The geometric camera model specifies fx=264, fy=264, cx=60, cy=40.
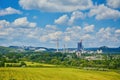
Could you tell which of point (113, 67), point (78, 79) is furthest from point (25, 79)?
point (113, 67)

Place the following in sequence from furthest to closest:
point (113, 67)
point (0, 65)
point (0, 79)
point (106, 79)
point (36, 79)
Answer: point (113, 67) < point (0, 65) < point (106, 79) < point (36, 79) < point (0, 79)

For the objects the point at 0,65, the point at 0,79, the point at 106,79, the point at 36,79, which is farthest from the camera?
the point at 0,65

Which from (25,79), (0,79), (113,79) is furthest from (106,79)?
(0,79)

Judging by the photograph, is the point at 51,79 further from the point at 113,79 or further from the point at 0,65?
the point at 0,65

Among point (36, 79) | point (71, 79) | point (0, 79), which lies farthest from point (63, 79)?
point (0, 79)

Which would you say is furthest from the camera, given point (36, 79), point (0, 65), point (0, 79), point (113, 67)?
point (113, 67)

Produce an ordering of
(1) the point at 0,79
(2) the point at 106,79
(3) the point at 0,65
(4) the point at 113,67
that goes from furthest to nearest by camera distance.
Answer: (4) the point at 113,67
(3) the point at 0,65
(2) the point at 106,79
(1) the point at 0,79

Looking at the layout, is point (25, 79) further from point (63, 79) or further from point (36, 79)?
point (63, 79)

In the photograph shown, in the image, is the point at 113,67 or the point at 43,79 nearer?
the point at 43,79

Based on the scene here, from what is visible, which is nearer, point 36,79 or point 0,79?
point 0,79
